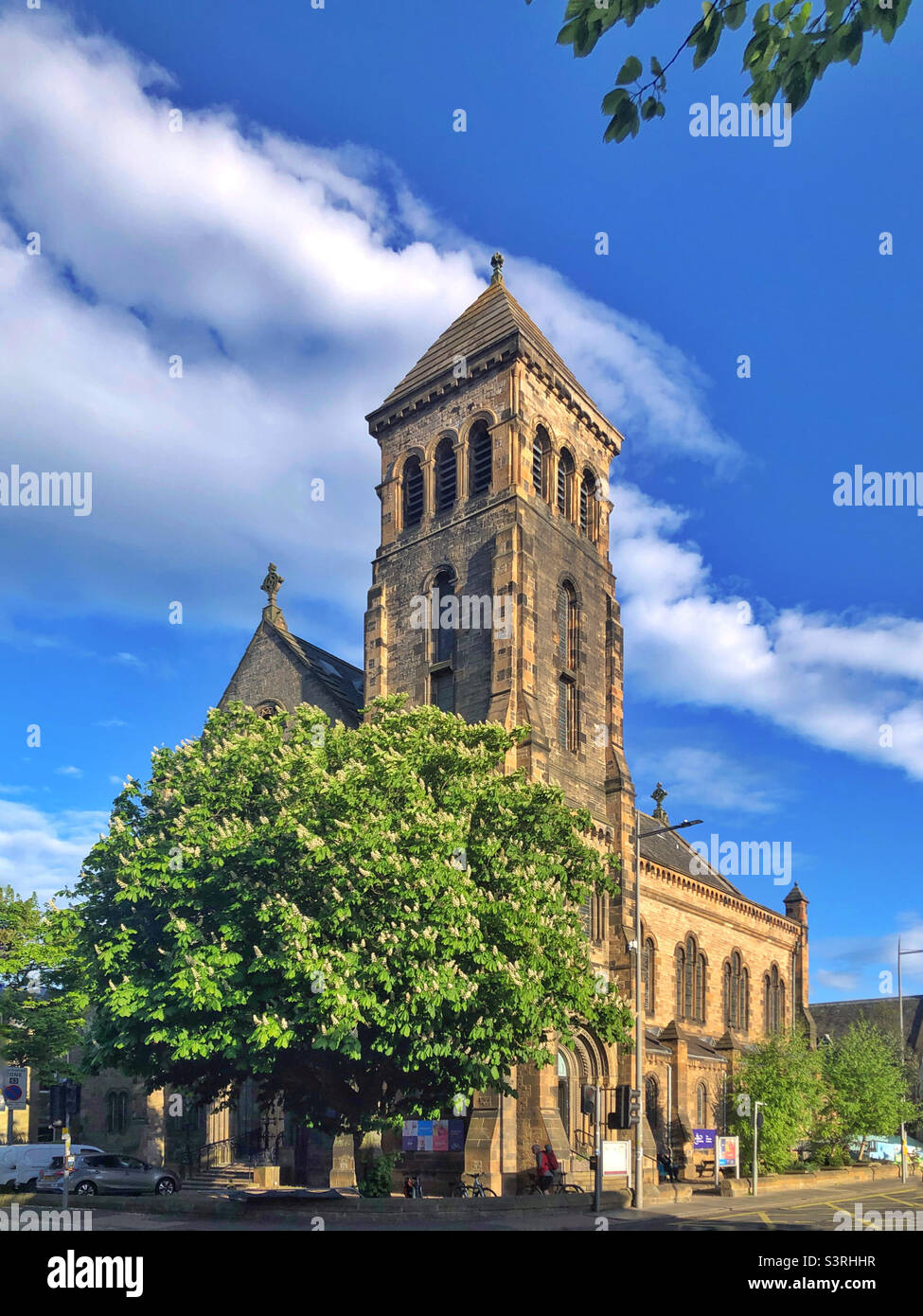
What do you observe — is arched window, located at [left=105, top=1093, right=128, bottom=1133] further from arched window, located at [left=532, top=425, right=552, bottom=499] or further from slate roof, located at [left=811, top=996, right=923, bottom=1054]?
slate roof, located at [left=811, top=996, right=923, bottom=1054]

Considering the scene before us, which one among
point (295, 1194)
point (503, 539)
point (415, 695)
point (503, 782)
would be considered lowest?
point (295, 1194)

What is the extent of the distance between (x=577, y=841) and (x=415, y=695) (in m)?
11.4

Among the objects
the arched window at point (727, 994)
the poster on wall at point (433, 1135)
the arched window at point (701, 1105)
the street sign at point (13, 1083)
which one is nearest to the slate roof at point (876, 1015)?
the arched window at point (727, 994)

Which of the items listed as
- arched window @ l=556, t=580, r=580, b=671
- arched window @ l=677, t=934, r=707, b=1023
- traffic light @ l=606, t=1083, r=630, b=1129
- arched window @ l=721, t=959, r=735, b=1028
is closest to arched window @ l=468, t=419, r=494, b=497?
arched window @ l=556, t=580, r=580, b=671

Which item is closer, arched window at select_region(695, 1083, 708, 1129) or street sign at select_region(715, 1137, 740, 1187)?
street sign at select_region(715, 1137, 740, 1187)

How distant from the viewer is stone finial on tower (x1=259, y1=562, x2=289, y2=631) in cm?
4447

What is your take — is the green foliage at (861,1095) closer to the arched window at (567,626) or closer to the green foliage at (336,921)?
the arched window at (567,626)

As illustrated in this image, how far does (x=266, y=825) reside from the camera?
2542cm

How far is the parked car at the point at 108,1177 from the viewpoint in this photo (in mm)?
31578

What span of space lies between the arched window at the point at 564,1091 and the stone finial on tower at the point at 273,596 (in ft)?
64.2

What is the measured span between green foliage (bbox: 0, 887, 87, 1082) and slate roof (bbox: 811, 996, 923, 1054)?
59.8 m
